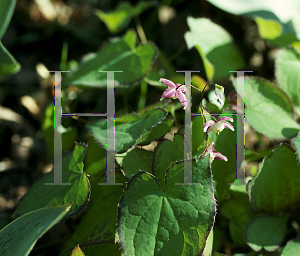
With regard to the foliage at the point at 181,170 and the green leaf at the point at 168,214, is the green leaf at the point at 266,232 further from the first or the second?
the green leaf at the point at 168,214

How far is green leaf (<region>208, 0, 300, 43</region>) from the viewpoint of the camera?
974mm

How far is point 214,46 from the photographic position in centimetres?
99

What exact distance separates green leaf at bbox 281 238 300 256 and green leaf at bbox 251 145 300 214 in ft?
0.27

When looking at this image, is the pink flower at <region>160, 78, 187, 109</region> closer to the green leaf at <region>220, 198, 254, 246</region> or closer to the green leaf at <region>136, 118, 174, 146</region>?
the green leaf at <region>136, 118, 174, 146</region>

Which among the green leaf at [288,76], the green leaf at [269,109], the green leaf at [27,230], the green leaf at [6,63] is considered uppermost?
Answer: the green leaf at [6,63]

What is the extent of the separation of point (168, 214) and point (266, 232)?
0.30 m

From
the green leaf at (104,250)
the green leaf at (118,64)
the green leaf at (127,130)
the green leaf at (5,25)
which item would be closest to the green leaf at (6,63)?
the green leaf at (5,25)

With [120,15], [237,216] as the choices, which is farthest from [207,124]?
[120,15]

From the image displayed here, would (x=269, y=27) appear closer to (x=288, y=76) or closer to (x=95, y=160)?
(x=288, y=76)

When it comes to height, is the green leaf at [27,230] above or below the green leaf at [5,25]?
below

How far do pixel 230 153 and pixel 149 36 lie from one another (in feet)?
2.63

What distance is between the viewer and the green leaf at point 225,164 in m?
0.68

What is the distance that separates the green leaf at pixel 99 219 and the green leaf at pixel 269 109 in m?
0.37

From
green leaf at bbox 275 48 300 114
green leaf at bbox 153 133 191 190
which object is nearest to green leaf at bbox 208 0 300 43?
green leaf at bbox 275 48 300 114
